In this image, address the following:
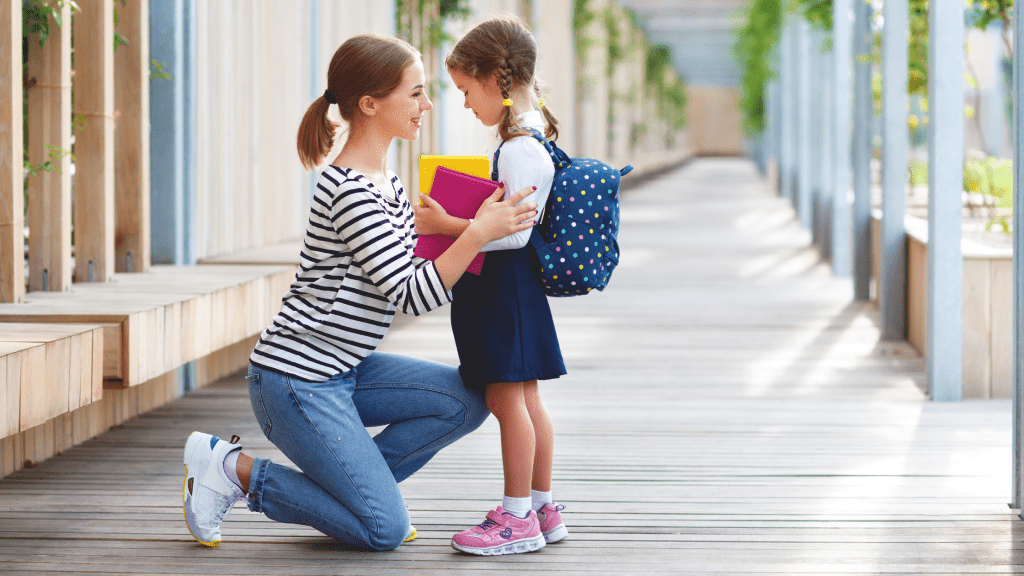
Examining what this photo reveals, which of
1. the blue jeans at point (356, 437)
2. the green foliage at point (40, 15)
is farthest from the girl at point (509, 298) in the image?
the green foliage at point (40, 15)

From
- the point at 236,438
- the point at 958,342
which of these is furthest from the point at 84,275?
the point at 958,342

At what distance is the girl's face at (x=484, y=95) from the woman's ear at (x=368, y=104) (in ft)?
0.57

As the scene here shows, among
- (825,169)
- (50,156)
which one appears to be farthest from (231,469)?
(825,169)

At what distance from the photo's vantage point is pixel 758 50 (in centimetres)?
1980

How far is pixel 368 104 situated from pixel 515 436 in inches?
29.6

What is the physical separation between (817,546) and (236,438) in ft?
4.18

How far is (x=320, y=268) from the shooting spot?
2475 mm

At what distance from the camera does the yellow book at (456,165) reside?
242 centimetres

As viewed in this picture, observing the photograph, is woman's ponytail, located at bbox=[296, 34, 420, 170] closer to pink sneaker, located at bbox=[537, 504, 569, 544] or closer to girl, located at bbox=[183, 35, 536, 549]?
girl, located at bbox=[183, 35, 536, 549]

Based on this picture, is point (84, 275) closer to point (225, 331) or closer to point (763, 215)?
point (225, 331)

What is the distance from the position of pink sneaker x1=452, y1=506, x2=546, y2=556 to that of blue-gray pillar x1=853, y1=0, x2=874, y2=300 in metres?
4.29

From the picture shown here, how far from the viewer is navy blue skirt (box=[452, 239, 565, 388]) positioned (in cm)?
247

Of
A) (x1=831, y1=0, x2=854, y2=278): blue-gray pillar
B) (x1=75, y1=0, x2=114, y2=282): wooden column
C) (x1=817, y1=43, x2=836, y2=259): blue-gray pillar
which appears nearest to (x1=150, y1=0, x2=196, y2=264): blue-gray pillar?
(x1=75, y1=0, x2=114, y2=282): wooden column

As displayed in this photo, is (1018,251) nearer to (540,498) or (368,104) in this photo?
(540,498)
